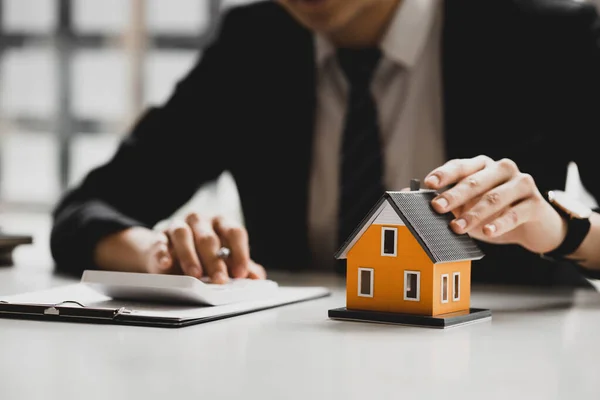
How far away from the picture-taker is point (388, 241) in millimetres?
970

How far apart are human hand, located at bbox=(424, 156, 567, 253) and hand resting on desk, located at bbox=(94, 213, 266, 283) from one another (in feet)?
1.11

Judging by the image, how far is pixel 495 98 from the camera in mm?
1673

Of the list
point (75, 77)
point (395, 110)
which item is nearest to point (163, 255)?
point (395, 110)

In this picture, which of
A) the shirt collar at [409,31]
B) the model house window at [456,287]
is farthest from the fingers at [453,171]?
the shirt collar at [409,31]

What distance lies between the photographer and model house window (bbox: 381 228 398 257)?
0.96 metres

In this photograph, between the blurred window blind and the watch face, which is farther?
the blurred window blind

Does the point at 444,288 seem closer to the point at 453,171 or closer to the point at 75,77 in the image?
the point at 453,171

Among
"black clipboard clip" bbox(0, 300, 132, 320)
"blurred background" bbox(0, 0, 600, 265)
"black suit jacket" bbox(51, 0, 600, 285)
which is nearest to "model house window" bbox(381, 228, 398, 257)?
"black clipboard clip" bbox(0, 300, 132, 320)

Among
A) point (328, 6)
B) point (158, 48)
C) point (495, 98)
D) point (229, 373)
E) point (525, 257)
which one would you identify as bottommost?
point (229, 373)

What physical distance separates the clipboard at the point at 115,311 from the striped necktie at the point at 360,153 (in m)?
0.65

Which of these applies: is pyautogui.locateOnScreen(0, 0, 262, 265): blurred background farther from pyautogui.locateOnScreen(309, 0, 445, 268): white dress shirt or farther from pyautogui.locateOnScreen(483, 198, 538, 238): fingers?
pyautogui.locateOnScreen(483, 198, 538, 238): fingers

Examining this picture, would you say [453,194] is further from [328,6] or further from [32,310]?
[328,6]

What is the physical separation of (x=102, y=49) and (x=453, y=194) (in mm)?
5712

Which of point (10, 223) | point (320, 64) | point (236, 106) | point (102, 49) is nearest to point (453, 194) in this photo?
point (320, 64)
